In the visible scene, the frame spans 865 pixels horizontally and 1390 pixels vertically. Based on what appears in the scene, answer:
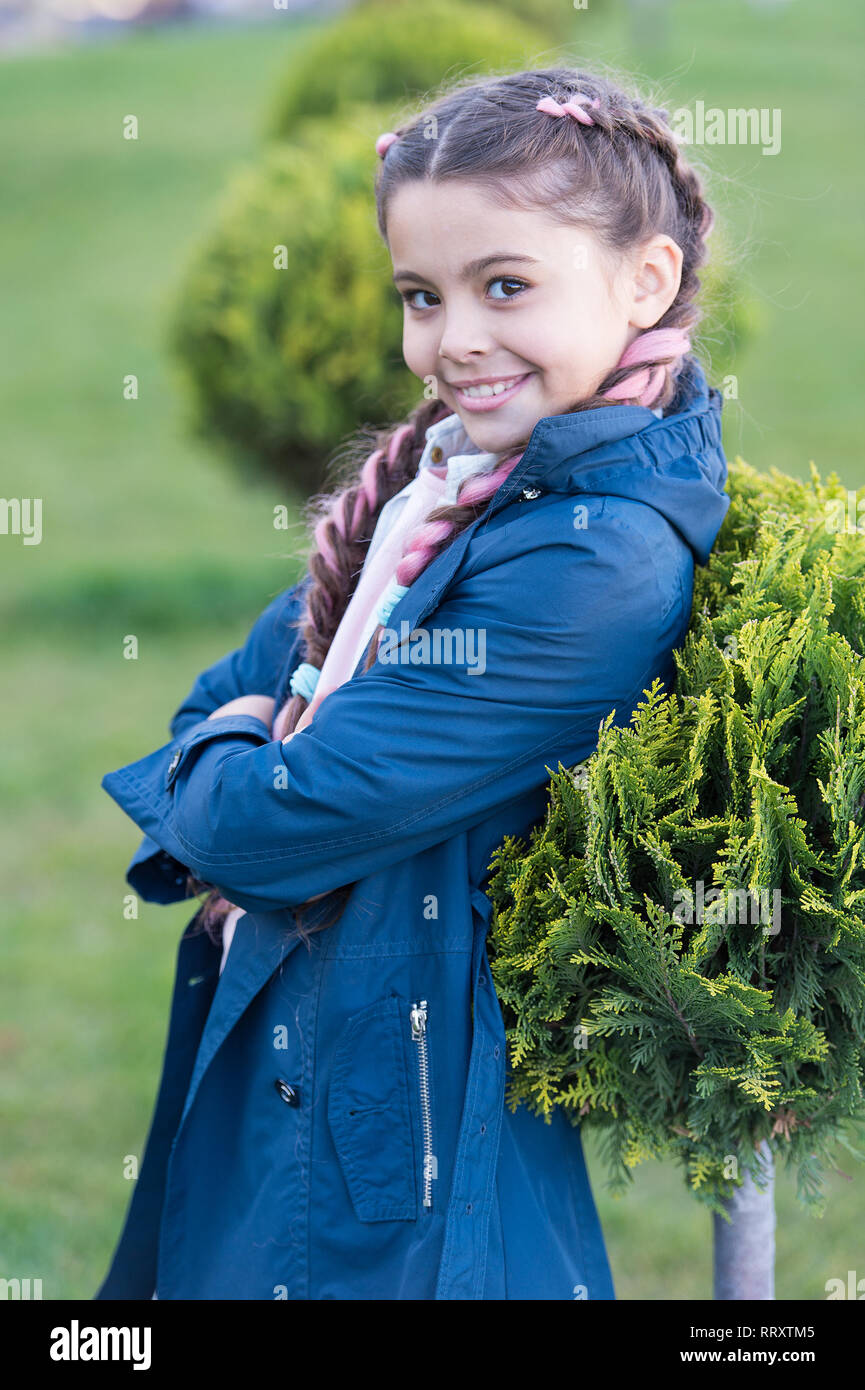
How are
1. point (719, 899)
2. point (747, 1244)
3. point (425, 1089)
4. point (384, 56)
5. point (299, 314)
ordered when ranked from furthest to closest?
point (384, 56), point (299, 314), point (747, 1244), point (425, 1089), point (719, 899)

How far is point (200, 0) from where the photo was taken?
96.6ft

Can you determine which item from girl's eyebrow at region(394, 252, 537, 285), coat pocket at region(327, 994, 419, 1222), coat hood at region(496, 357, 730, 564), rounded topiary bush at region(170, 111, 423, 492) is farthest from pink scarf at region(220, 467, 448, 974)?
rounded topiary bush at region(170, 111, 423, 492)

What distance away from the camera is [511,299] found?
6.33ft

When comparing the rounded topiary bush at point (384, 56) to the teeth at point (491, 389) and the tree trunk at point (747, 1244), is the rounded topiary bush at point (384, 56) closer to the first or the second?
the teeth at point (491, 389)

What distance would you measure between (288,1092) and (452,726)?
68 centimetres

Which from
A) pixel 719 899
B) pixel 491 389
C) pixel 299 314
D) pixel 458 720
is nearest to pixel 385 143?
pixel 491 389

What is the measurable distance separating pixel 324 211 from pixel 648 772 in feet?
17.3

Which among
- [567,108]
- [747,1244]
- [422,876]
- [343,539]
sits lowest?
[747,1244]

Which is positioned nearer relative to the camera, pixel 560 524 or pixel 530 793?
pixel 560 524

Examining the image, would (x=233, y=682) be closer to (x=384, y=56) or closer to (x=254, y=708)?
(x=254, y=708)

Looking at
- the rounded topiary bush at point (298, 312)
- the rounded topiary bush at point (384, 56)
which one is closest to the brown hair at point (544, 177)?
the rounded topiary bush at point (298, 312)

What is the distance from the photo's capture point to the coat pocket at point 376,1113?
78.9 inches

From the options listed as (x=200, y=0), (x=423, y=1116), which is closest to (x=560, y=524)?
(x=423, y=1116)
